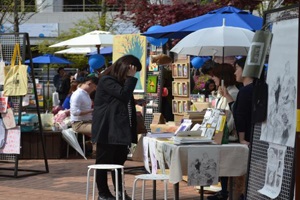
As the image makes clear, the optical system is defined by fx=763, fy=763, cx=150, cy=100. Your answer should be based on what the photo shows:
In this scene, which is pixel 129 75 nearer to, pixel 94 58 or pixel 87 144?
pixel 87 144

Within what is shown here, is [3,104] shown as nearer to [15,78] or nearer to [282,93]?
[15,78]

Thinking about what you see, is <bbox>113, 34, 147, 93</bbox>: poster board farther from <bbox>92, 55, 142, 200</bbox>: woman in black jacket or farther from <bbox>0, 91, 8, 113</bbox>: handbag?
<bbox>92, 55, 142, 200</bbox>: woman in black jacket

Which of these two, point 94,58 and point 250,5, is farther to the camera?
point 250,5

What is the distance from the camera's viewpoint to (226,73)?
929 cm

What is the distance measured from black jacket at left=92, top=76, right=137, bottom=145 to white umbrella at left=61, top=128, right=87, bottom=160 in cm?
507

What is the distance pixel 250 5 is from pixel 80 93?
9403mm

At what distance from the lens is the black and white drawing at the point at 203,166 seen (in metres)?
7.87

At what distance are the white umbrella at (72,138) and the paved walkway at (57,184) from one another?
1.22 ft

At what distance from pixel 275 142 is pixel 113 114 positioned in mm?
3725

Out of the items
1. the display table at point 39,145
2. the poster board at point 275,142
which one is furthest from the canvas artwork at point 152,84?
the poster board at point 275,142

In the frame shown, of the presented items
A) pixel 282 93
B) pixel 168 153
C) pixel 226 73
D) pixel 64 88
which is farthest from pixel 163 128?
pixel 64 88

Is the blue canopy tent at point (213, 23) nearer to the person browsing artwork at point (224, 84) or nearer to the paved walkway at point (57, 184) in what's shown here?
the paved walkway at point (57, 184)

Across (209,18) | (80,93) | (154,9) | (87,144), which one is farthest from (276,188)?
(154,9)

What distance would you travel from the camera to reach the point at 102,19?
117 feet
